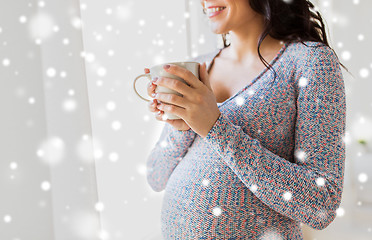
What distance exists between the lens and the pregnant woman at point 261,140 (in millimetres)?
651

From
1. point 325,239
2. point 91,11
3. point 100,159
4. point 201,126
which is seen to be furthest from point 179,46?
point 325,239

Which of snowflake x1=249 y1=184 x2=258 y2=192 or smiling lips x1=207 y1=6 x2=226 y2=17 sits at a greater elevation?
smiling lips x1=207 y1=6 x2=226 y2=17

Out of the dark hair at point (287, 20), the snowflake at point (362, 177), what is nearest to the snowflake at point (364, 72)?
the snowflake at point (362, 177)

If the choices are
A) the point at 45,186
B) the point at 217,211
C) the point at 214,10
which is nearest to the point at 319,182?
the point at 217,211

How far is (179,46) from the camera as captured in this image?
4.97 ft

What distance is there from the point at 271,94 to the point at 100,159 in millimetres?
613

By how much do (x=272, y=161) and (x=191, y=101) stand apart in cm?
21

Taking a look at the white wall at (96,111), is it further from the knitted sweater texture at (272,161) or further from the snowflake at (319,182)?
the snowflake at (319,182)

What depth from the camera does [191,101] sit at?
63cm

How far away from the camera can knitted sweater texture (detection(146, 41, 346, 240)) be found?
66cm

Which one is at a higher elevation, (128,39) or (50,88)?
(128,39)

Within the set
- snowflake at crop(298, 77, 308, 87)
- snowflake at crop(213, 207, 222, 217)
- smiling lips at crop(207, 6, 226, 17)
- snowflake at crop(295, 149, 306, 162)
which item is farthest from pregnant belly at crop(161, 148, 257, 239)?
smiling lips at crop(207, 6, 226, 17)

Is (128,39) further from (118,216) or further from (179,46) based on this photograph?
(118,216)

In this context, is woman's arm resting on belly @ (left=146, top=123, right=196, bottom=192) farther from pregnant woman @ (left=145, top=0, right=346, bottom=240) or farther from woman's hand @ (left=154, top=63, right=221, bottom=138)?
woman's hand @ (left=154, top=63, right=221, bottom=138)
